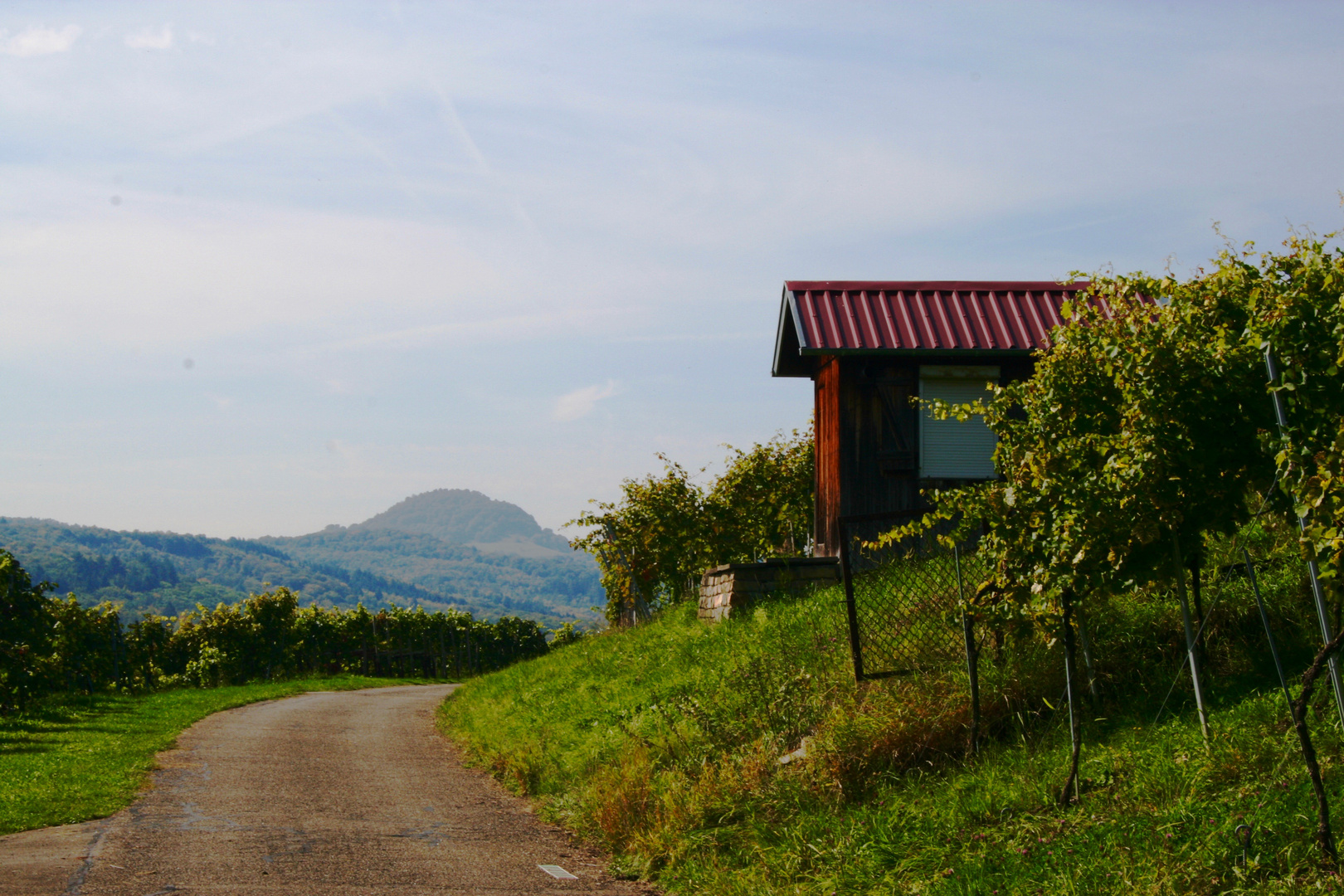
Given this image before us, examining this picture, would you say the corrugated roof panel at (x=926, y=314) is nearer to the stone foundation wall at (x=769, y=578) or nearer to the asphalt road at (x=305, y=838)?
the stone foundation wall at (x=769, y=578)

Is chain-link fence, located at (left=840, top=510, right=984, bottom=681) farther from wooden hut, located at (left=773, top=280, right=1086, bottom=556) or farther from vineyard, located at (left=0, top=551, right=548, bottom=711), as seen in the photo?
vineyard, located at (left=0, top=551, right=548, bottom=711)

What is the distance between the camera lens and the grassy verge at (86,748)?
902 centimetres

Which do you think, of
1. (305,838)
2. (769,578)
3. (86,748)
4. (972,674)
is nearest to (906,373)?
(769,578)

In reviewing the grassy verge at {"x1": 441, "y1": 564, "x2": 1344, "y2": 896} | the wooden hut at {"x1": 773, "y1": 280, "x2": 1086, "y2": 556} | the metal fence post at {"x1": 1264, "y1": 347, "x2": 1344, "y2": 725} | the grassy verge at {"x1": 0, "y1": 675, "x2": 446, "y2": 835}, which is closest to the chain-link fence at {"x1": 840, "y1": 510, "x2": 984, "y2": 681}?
the grassy verge at {"x1": 441, "y1": 564, "x2": 1344, "y2": 896}

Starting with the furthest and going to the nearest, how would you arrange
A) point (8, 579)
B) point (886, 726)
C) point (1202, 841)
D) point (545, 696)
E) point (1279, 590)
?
point (8, 579) < point (545, 696) < point (1279, 590) < point (886, 726) < point (1202, 841)

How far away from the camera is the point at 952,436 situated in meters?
16.1

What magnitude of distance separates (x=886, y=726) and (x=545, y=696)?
7763mm

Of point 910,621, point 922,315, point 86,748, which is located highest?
point 922,315

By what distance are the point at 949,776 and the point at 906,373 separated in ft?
33.9

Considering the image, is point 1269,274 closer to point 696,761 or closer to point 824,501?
point 696,761

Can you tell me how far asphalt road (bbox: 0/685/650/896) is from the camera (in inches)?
262

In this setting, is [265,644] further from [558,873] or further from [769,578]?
[558,873]

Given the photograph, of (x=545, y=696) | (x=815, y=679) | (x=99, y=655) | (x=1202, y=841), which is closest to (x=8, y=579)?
(x=99, y=655)

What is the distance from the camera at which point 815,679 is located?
28.5 ft
